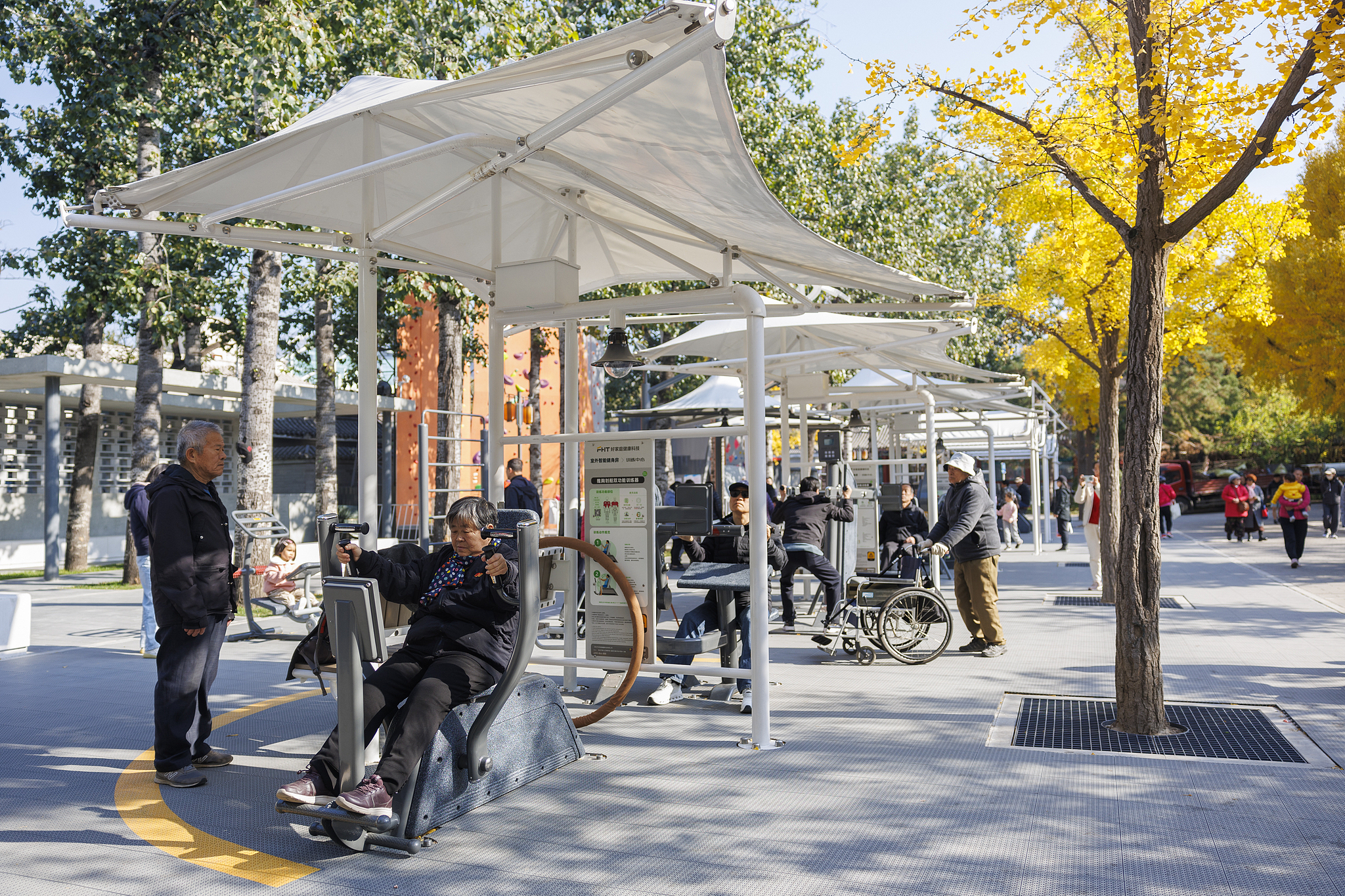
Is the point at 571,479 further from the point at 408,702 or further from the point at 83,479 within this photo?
the point at 83,479

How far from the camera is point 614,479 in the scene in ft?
20.9

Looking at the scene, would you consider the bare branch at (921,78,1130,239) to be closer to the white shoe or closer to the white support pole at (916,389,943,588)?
the white shoe

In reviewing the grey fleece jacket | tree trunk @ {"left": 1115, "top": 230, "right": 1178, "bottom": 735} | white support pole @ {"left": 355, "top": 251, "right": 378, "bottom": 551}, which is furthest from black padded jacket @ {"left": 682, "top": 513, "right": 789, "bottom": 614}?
white support pole @ {"left": 355, "top": 251, "right": 378, "bottom": 551}

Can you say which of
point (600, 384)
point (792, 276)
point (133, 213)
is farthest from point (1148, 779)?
point (600, 384)

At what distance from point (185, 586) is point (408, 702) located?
1.51 m

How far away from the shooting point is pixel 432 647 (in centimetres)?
451

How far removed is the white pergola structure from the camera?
13.4 feet

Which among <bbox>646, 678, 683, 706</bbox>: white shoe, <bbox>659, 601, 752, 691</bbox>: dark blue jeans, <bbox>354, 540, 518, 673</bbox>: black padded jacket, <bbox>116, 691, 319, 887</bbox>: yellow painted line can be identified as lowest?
<bbox>116, 691, 319, 887</bbox>: yellow painted line

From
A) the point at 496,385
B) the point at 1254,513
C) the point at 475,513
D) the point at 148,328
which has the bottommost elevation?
the point at 1254,513

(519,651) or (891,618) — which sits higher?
(519,651)

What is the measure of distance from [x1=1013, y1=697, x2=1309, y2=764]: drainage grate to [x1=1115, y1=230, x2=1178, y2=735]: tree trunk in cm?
18

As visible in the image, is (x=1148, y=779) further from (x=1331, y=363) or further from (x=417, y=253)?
(x=1331, y=363)

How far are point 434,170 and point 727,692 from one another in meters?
3.91

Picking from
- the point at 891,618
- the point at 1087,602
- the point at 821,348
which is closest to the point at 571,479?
the point at 891,618
